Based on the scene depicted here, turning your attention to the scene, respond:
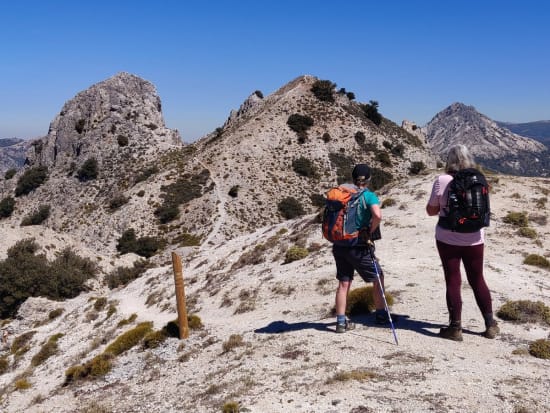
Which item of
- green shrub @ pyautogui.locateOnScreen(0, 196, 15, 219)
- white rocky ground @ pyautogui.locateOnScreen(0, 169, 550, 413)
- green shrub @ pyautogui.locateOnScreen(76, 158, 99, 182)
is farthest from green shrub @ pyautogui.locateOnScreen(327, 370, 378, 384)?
green shrub @ pyautogui.locateOnScreen(0, 196, 15, 219)

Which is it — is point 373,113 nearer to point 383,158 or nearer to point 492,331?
point 383,158

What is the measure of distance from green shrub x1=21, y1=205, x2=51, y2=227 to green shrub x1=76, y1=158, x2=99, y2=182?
9030 mm

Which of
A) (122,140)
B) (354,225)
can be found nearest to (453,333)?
(354,225)

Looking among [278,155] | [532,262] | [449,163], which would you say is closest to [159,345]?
[449,163]

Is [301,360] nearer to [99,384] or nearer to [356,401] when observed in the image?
[356,401]

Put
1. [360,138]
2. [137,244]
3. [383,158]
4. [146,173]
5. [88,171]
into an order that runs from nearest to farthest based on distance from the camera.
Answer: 1. [137,244]
2. [146,173]
3. [383,158]
4. [360,138]
5. [88,171]

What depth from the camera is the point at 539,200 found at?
25.7 m

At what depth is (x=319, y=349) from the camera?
10.2 m

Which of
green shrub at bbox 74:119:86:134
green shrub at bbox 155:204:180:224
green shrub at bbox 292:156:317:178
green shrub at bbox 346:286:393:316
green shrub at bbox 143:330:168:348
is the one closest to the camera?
green shrub at bbox 346:286:393:316

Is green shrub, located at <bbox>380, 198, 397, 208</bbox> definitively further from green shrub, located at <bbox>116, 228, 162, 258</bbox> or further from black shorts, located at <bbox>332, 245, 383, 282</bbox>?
green shrub, located at <bbox>116, 228, 162, 258</bbox>

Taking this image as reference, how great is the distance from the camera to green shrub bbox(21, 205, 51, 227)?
74750 millimetres

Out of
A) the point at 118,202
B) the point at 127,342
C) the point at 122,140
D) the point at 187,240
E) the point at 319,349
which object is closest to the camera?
the point at 319,349

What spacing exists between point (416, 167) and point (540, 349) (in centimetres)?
7520

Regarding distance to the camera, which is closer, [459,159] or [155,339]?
[459,159]
